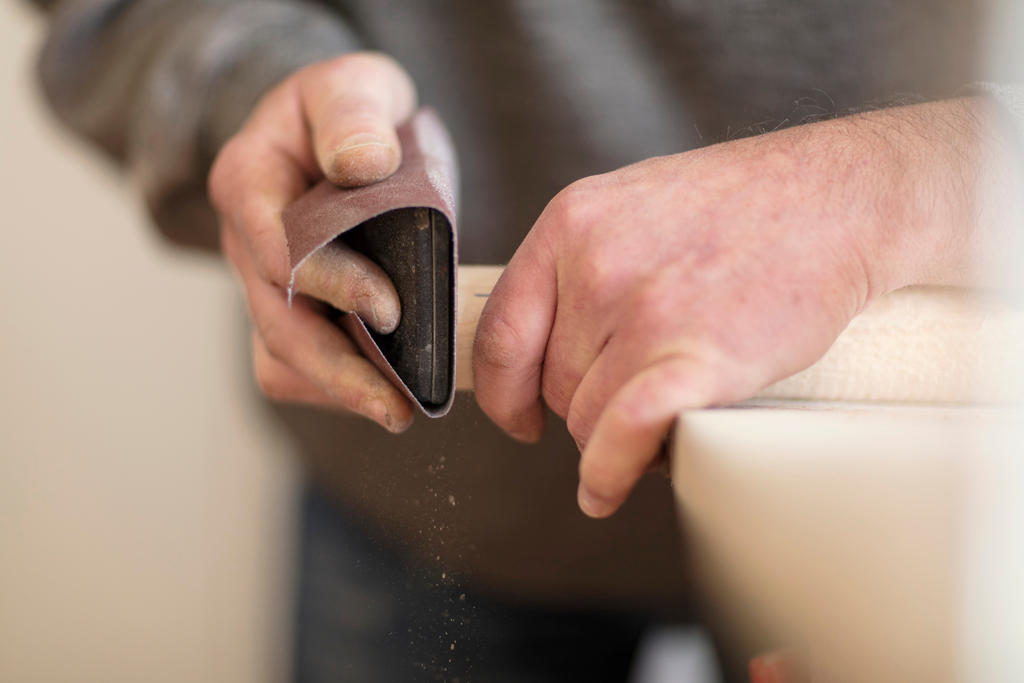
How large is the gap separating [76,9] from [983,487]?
520 millimetres

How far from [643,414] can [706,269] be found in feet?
0.15

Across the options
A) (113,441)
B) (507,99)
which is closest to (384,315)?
(507,99)

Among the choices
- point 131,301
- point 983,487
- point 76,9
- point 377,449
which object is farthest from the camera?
point 131,301

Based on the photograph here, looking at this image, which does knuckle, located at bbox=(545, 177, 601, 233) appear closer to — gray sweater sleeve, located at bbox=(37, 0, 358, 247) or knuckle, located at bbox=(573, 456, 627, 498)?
knuckle, located at bbox=(573, 456, 627, 498)

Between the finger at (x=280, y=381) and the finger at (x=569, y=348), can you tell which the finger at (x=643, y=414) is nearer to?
the finger at (x=569, y=348)

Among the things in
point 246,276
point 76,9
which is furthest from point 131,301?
point 246,276

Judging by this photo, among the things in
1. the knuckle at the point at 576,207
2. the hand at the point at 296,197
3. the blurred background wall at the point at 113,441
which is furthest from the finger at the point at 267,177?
the blurred background wall at the point at 113,441

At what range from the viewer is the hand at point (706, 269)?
0.17 m

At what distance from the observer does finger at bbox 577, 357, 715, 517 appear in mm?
157

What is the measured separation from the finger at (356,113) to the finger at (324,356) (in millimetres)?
50

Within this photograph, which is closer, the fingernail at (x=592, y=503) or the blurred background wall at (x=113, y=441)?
the fingernail at (x=592, y=503)

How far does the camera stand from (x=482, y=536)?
270 mm

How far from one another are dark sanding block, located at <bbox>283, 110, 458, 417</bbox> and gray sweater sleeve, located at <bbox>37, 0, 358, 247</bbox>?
8.5 inches

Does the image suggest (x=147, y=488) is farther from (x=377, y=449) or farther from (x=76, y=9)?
(x=377, y=449)
